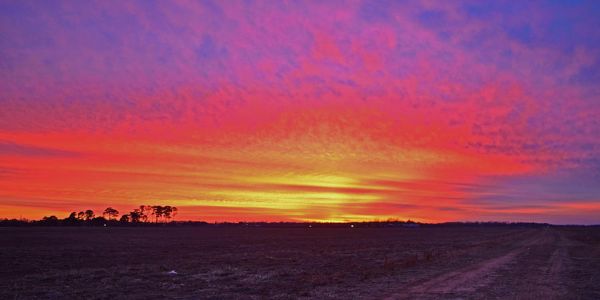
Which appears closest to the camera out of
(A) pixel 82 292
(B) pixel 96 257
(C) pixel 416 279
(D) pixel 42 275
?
(A) pixel 82 292

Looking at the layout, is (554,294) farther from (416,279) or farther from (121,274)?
(121,274)

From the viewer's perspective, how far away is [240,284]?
72.5 feet

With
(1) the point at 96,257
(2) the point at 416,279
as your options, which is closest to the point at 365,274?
(2) the point at 416,279

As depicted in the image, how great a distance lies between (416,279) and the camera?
75.7 feet

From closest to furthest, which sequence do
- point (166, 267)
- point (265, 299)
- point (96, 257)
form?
point (265, 299), point (166, 267), point (96, 257)

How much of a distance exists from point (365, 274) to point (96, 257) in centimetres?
2205

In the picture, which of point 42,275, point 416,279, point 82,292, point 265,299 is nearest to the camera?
point 265,299

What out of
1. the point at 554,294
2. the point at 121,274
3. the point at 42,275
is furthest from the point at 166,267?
the point at 554,294

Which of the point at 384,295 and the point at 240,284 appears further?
the point at 240,284

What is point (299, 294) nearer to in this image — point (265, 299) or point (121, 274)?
point (265, 299)

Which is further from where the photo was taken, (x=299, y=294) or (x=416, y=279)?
(x=416, y=279)

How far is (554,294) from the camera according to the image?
18.7 meters

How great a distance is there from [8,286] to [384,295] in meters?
14.9

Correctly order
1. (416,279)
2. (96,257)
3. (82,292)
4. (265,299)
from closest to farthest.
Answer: (265,299)
(82,292)
(416,279)
(96,257)
